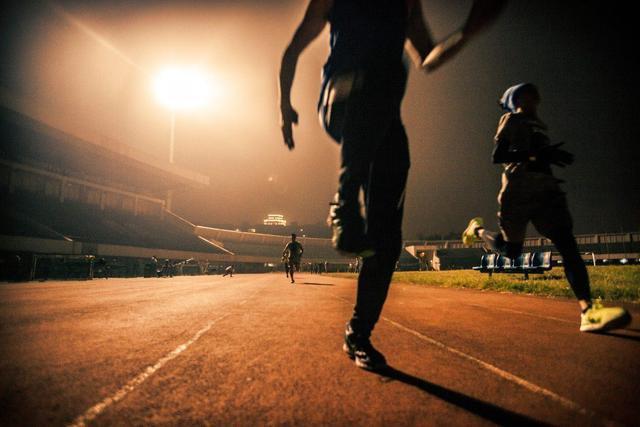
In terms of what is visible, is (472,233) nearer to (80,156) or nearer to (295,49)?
(295,49)

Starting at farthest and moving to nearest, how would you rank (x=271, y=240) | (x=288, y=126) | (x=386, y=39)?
(x=271, y=240)
(x=288, y=126)
(x=386, y=39)

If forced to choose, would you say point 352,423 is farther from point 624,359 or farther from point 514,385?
point 624,359

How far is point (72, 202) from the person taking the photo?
37844 millimetres

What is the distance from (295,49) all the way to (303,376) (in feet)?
6.30

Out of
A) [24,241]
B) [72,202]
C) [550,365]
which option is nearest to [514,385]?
[550,365]

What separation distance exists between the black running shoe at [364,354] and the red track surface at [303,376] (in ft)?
0.20

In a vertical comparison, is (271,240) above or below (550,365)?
above

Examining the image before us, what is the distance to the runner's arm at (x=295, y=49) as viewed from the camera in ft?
6.73

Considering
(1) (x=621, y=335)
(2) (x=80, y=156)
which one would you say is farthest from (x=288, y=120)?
(2) (x=80, y=156)

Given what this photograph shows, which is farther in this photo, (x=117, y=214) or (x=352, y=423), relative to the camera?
(x=117, y=214)

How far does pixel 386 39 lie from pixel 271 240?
7418cm

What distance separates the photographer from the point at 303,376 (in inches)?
58.6

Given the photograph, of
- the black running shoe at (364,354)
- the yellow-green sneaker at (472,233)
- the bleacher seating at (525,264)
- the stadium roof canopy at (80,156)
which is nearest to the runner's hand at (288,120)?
the black running shoe at (364,354)

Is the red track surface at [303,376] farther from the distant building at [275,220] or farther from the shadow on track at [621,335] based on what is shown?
the distant building at [275,220]
